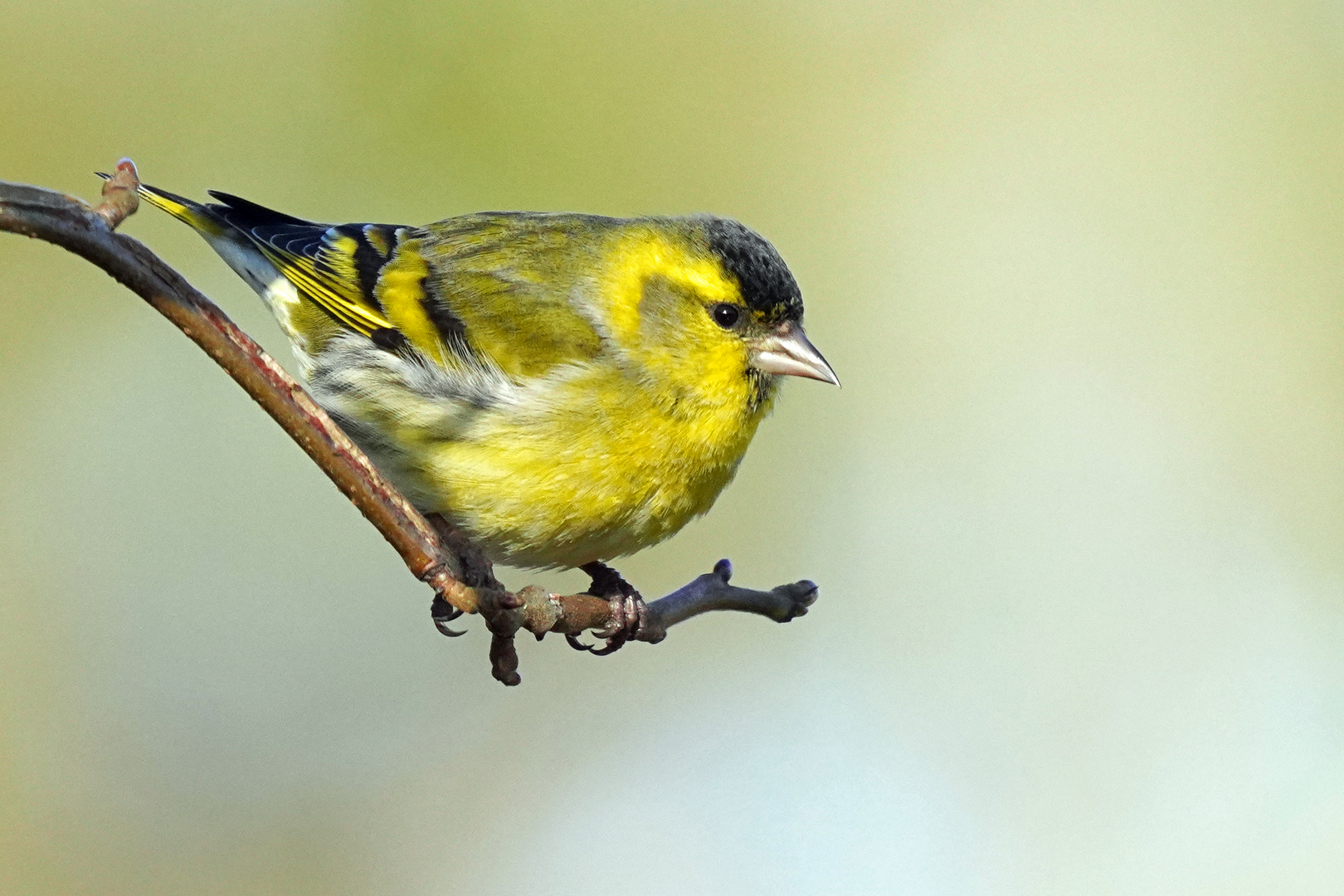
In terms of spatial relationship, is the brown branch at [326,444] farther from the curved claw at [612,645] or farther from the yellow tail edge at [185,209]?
the yellow tail edge at [185,209]

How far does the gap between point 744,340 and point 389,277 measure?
91 centimetres

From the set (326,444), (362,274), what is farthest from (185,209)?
(326,444)

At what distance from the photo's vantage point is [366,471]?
1700 millimetres

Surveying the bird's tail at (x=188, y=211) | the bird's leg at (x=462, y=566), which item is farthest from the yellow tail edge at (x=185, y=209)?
the bird's leg at (x=462, y=566)

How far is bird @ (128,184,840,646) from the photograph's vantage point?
2.75 m

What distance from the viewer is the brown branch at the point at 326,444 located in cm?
136

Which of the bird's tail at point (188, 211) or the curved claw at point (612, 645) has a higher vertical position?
the bird's tail at point (188, 211)

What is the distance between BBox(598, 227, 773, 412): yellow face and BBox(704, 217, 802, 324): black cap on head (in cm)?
3

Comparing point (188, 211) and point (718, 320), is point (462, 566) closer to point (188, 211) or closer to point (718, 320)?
point (718, 320)

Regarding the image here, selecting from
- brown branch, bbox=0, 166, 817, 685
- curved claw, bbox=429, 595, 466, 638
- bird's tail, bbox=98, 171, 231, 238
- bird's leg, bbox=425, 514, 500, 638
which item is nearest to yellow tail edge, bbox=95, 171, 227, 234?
bird's tail, bbox=98, 171, 231, 238

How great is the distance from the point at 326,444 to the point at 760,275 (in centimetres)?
156

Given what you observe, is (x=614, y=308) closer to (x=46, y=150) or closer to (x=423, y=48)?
(x=423, y=48)

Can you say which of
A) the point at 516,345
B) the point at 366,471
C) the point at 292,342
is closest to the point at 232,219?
the point at 292,342

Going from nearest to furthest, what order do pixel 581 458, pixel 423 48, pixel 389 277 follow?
1. pixel 581 458
2. pixel 389 277
3. pixel 423 48
